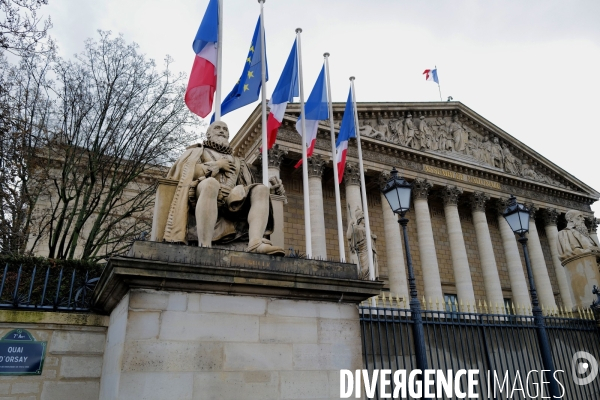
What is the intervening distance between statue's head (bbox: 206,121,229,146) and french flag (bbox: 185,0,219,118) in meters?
3.93

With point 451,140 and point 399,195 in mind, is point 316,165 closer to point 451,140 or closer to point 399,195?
point 451,140

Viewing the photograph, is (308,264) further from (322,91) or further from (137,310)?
(322,91)

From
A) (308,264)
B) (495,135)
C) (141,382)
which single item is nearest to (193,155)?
(308,264)

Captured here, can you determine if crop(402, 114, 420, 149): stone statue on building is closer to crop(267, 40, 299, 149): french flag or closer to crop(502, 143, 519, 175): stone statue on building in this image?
crop(502, 143, 519, 175): stone statue on building

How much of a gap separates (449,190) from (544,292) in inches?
357

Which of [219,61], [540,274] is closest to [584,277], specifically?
[219,61]

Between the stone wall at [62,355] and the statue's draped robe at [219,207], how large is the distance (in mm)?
1731

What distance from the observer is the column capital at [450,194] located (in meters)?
27.8

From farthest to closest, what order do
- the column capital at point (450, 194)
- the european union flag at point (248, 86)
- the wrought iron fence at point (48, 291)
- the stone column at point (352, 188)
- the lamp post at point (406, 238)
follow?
the column capital at point (450, 194)
the stone column at point (352, 188)
the european union flag at point (248, 86)
the lamp post at point (406, 238)
the wrought iron fence at point (48, 291)

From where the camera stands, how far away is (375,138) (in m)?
26.8

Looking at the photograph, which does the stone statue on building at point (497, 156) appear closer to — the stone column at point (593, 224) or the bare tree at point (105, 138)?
the stone column at point (593, 224)

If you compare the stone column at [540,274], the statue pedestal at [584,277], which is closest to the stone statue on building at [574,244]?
the statue pedestal at [584,277]

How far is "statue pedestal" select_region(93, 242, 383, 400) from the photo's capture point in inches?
168

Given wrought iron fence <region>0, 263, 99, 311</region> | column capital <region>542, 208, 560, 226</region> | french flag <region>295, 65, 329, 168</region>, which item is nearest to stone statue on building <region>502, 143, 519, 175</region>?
column capital <region>542, 208, 560, 226</region>
